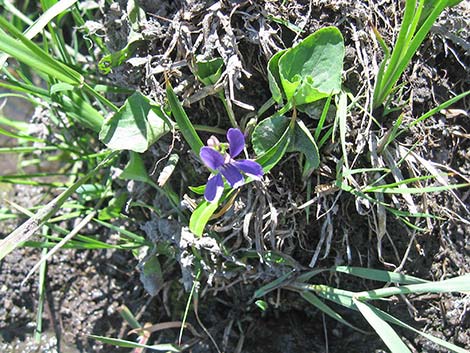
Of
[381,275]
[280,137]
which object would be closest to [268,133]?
[280,137]

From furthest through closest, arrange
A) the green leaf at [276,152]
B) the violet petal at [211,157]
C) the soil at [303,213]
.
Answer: the soil at [303,213]
the green leaf at [276,152]
the violet petal at [211,157]

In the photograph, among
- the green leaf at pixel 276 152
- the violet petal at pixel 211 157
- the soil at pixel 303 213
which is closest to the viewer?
the violet petal at pixel 211 157

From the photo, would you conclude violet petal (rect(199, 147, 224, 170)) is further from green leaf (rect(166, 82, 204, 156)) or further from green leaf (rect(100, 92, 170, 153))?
green leaf (rect(100, 92, 170, 153))

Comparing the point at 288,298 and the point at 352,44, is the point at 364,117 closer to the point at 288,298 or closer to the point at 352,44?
the point at 352,44

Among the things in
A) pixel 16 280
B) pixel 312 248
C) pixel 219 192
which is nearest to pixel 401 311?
pixel 312 248

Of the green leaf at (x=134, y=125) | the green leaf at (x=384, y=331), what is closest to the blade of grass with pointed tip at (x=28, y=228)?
the green leaf at (x=134, y=125)

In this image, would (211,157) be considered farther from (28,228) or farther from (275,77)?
(28,228)

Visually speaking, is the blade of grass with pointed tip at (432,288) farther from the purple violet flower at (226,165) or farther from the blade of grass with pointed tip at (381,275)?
the purple violet flower at (226,165)
